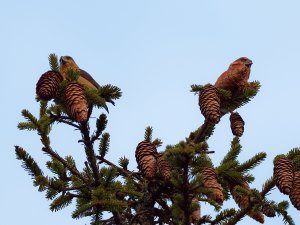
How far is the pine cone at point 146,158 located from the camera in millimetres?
5055

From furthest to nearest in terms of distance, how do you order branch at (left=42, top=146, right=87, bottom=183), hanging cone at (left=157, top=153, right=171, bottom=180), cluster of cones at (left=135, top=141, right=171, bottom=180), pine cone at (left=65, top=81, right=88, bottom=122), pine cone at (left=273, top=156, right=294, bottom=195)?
branch at (left=42, top=146, right=87, bottom=183), cluster of cones at (left=135, top=141, right=171, bottom=180), hanging cone at (left=157, top=153, right=171, bottom=180), pine cone at (left=65, top=81, right=88, bottom=122), pine cone at (left=273, top=156, right=294, bottom=195)

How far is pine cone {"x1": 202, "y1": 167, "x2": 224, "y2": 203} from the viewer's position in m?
4.56

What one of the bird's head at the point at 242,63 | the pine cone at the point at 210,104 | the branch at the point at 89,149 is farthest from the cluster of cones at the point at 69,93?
the bird's head at the point at 242,63

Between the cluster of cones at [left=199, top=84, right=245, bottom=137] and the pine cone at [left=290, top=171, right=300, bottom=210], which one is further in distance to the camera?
the cluster of cones at [left=199, top=84, right=245, bottom=137]

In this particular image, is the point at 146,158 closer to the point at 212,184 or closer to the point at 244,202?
the point at 212,184

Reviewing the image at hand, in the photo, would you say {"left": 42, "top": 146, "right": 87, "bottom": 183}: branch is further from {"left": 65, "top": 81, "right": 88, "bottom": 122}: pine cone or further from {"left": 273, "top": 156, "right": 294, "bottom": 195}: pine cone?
{"left": 273, "top": 156, "right": 294, "bottom": 195}: pine cone

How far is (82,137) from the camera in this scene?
16.4ft

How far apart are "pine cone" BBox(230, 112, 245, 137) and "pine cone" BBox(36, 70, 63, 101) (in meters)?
1.82

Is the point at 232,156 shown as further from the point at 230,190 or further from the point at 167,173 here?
the point at 167,173

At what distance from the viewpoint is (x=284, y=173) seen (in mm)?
4504

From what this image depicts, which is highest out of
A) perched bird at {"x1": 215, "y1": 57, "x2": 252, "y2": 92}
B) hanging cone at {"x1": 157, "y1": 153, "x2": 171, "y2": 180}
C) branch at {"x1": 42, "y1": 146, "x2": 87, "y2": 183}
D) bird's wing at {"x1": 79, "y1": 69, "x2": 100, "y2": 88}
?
bird's wing at {"x1": 79, "y1": 69, "x2": 100, "y2": 88}

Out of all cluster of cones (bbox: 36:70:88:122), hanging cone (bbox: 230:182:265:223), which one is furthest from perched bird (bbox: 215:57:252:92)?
cluster of cones (bbox: 36:70:88:122)

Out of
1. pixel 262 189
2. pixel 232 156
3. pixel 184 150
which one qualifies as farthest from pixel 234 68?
pixel 184 150

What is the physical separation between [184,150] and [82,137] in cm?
128
